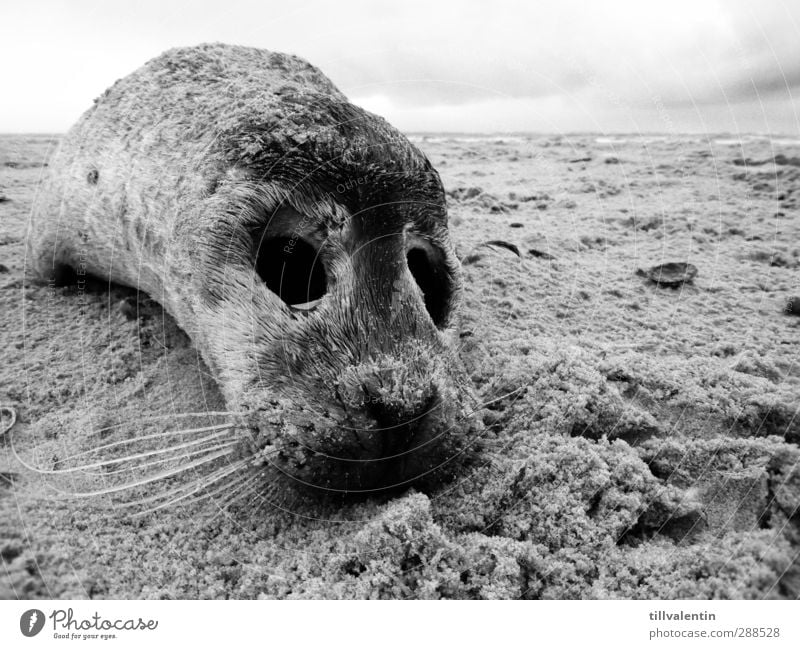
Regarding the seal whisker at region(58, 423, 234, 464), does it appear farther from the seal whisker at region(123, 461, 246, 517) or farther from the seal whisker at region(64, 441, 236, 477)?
the seal whisker at region(123, 461, 246, 517)

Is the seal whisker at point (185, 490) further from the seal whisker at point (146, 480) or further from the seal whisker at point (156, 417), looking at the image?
the seal whisker at point (156, 417)

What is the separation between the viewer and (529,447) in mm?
2240

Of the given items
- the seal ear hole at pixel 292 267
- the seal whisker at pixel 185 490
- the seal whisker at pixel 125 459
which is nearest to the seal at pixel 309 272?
the seal ear hole at pixel 292 267

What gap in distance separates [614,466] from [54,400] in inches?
100

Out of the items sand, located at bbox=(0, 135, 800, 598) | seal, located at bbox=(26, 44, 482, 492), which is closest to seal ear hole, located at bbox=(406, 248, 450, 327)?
seal, located at bbox=(26, 44, 482, 492)

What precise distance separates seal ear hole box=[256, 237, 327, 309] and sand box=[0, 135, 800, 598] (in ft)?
2.32

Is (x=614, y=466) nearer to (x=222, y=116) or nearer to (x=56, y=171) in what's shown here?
(x=222, y=116)

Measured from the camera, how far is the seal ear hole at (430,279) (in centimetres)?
258

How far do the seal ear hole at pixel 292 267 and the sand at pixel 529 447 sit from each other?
2.32 feet

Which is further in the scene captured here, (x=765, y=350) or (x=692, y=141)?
(x=692, y=141)

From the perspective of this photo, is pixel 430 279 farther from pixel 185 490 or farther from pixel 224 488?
pixel 185 490

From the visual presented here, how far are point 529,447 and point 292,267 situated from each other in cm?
126

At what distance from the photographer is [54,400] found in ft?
8.60
